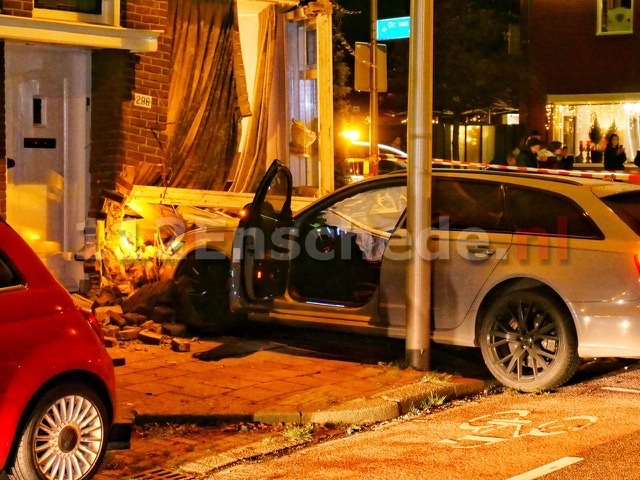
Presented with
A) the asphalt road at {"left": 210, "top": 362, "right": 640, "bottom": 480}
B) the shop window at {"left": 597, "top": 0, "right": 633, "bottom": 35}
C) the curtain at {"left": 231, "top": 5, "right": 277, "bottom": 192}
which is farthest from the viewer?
the shop window at {"left": 597, "top": 0, "right": 633, "bottom": 35}

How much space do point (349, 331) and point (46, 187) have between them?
13.2 ft

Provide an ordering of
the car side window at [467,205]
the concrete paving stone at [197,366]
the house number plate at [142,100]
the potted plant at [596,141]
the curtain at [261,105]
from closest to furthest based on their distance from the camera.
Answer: the car side window at [467,205], the concrete paving stone at [197,366], the house number plate at [142,100], the curtain at [261,105], the potted plant at [596,141]

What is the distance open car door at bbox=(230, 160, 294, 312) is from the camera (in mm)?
9484

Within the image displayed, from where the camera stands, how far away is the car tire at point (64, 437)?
216 inches

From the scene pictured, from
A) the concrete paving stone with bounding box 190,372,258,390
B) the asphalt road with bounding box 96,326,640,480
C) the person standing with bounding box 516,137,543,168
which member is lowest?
the asphalt road with bounding box 96,326,640,480

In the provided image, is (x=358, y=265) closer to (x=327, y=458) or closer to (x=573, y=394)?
(x=573, y=394)

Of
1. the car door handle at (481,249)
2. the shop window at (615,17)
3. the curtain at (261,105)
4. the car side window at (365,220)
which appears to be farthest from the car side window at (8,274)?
the shop window at (615,17)

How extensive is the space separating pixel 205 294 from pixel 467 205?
2704 millimetres

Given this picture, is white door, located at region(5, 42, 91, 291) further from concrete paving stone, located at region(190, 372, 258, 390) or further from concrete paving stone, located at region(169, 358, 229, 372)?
concrete paving stone, located at region(190, 372, 258, 390)

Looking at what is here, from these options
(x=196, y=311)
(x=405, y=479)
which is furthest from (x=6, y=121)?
(x=405, y=479)

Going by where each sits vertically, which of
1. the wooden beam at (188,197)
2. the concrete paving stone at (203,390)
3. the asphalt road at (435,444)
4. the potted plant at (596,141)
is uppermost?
the potted plant at (596,141)

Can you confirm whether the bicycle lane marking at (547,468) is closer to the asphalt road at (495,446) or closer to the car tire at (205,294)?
the asphalt road at (495,446)

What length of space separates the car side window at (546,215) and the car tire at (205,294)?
282 centimetres

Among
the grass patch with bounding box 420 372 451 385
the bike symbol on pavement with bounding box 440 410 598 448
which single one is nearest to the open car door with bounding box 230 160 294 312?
the grass patch with bounding box 420 372 451 385
